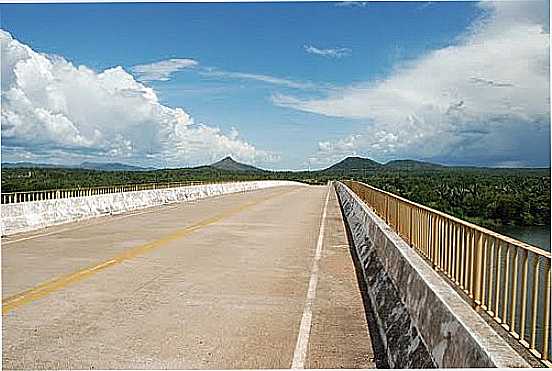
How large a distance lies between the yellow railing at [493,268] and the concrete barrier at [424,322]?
266 millimetres

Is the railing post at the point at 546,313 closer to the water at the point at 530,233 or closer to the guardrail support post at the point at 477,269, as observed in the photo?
the guardrail support post at the point at 477,269

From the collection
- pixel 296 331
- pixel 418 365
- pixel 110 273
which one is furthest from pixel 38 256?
pixel 418 365

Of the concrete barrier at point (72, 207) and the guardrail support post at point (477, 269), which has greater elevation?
the guardrail support post at point (477, 269)

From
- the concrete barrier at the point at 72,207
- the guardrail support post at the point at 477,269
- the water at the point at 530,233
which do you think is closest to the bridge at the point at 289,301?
the guardrail support post at the point at 477,269

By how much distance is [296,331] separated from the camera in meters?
8.12

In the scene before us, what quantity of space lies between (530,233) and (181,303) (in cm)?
1809

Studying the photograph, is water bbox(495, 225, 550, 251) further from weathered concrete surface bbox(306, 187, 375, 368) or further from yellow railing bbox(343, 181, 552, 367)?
yellow railing bbox(343, 181, 552, 367)

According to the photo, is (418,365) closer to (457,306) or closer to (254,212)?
(457,306)

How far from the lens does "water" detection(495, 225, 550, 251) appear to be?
21561mm

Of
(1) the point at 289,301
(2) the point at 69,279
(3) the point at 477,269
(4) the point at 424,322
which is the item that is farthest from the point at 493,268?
(2) the point at 69,279

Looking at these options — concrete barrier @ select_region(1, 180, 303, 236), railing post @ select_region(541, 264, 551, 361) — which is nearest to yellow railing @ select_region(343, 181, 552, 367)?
railing post @ select_region(541, 264, 551, 361)

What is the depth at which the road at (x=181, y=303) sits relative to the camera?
23.1ft

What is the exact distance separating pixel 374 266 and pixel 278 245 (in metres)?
6.00

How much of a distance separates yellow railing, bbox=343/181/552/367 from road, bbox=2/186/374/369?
3.96 ft
